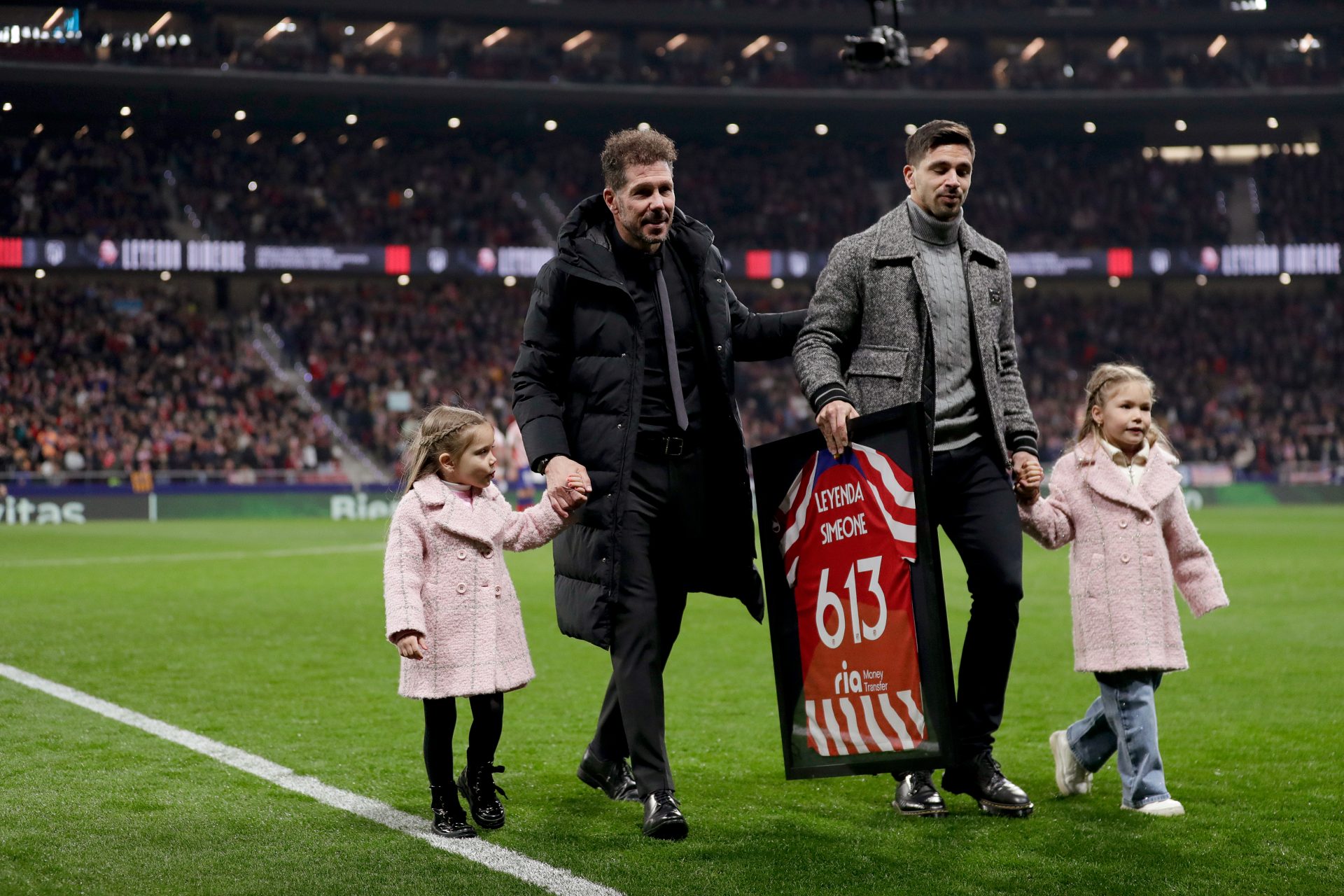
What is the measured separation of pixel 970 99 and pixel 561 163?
12.3m

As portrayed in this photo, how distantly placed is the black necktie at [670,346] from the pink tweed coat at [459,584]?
1.69 feet

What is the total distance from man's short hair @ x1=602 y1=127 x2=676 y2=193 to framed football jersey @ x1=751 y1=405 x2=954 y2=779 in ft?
3.23

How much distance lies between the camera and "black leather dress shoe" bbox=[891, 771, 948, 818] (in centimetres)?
469

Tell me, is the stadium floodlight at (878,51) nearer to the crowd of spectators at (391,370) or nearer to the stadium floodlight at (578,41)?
the crowd of spectators at (391,370)

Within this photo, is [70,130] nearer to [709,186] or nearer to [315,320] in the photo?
[315,320]

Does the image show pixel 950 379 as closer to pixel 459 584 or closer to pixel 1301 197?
pixel 459 584

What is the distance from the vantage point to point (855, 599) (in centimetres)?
460

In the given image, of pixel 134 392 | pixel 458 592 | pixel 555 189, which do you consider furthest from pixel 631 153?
pixel 555 189

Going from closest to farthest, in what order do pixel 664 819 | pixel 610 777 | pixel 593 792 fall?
1. pixel 664 819
2. pixel 610 777
3. pixel 593 792

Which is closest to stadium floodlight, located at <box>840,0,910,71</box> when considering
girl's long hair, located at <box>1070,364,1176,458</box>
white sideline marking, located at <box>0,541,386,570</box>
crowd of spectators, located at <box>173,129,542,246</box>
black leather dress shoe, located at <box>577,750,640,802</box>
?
white sideline marking, located at <box>0,541,386,570</box>

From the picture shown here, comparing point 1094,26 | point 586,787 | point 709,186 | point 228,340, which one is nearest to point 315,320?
point 228,340

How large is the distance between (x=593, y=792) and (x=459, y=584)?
1128mm

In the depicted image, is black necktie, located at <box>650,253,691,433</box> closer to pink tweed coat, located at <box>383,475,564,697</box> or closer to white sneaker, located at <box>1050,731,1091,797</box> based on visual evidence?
pink tweed coat, located at <box>383,475,564,697</box>

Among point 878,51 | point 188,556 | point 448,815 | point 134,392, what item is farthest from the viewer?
point 134,392
